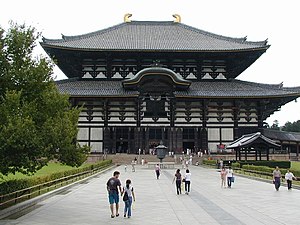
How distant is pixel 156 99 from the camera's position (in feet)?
193

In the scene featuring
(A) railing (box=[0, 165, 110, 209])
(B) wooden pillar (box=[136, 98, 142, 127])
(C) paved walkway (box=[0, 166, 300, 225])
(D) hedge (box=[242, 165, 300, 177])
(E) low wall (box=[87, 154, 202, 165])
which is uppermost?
(B) wooden pillar (box=[136, 98, 142, 127])

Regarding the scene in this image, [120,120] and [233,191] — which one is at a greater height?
[120,120]

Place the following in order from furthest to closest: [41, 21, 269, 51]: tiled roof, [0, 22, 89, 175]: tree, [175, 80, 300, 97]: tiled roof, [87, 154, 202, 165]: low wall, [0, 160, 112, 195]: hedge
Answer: [41, 21, 269, 51]: tiled roof < [175, 80, 300, 97]: tiled roof < [87, 154, 202, 165]: low wall < [0, 160, 112, 195]: hedge < [0, 22, 89, 175]: tree

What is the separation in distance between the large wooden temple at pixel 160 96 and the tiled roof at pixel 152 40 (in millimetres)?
300

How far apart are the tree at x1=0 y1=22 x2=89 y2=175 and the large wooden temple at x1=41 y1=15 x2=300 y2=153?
38995 millimetres

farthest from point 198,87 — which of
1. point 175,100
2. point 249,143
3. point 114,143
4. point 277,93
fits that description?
point 249,143

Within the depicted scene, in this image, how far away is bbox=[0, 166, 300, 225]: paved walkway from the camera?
14016 millimetres

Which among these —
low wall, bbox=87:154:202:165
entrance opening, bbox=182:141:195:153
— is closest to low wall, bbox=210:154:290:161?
low wall, bbox=87:154:202:165

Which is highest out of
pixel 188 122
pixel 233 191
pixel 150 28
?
pixel 150 28

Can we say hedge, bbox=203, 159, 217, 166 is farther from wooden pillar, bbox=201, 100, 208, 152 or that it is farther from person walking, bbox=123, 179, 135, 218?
person walking, bbox=123, 179, 135, 218

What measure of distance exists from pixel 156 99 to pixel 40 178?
3763 centimetres

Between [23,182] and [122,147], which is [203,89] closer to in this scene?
[122,147]

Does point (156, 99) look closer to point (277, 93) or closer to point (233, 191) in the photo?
point (277, 93)

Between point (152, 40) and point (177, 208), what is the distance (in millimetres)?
51447
